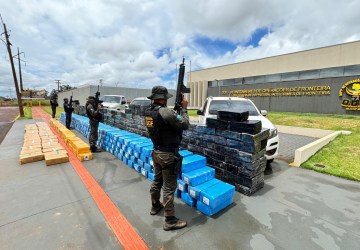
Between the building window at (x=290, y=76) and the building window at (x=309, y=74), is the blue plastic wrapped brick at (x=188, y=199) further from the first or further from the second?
the building window at (x=290, y=76)

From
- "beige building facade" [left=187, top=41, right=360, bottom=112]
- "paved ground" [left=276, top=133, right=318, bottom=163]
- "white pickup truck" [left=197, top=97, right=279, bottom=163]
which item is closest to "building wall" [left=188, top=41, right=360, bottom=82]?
"beige building facade" [left=187, top=41, right=360, bottom=112]

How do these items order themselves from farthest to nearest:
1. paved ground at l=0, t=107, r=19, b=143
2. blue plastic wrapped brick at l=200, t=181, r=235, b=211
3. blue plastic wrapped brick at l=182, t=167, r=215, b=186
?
1. paved ground at l=0, t=107, r=19, b=143
2. blue plastic wrapped brick at l=182, t=167, r=215, b=186
3. blue plastic wrapped brick at l=200, t=181, r=235, b=211

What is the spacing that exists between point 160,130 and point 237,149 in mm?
1740

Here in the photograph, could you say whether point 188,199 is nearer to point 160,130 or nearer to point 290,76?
point 160,130

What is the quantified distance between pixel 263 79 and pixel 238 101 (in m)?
22.1

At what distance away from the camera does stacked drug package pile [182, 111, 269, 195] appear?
136 inches

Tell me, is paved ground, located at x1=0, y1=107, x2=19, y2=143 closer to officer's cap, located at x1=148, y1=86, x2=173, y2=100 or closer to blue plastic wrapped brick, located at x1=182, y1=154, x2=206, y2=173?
blue plastic wrapped brick, located at x1=182, y1=154, x2=206, y2=173

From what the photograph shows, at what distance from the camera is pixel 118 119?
855cm

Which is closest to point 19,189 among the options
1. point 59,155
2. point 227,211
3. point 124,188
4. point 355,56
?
point 59,155

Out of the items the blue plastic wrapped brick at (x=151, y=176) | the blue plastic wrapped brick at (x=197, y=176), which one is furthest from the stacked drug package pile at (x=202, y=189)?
the blue plastic wrapped brick at (x=151, y=176)

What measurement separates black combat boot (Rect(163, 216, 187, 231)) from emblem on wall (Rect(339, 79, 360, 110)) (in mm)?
22614

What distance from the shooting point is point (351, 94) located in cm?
1794

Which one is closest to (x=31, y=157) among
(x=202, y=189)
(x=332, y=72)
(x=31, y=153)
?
(x=31, y=153)

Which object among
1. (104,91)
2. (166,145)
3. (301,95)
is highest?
(104,91)
